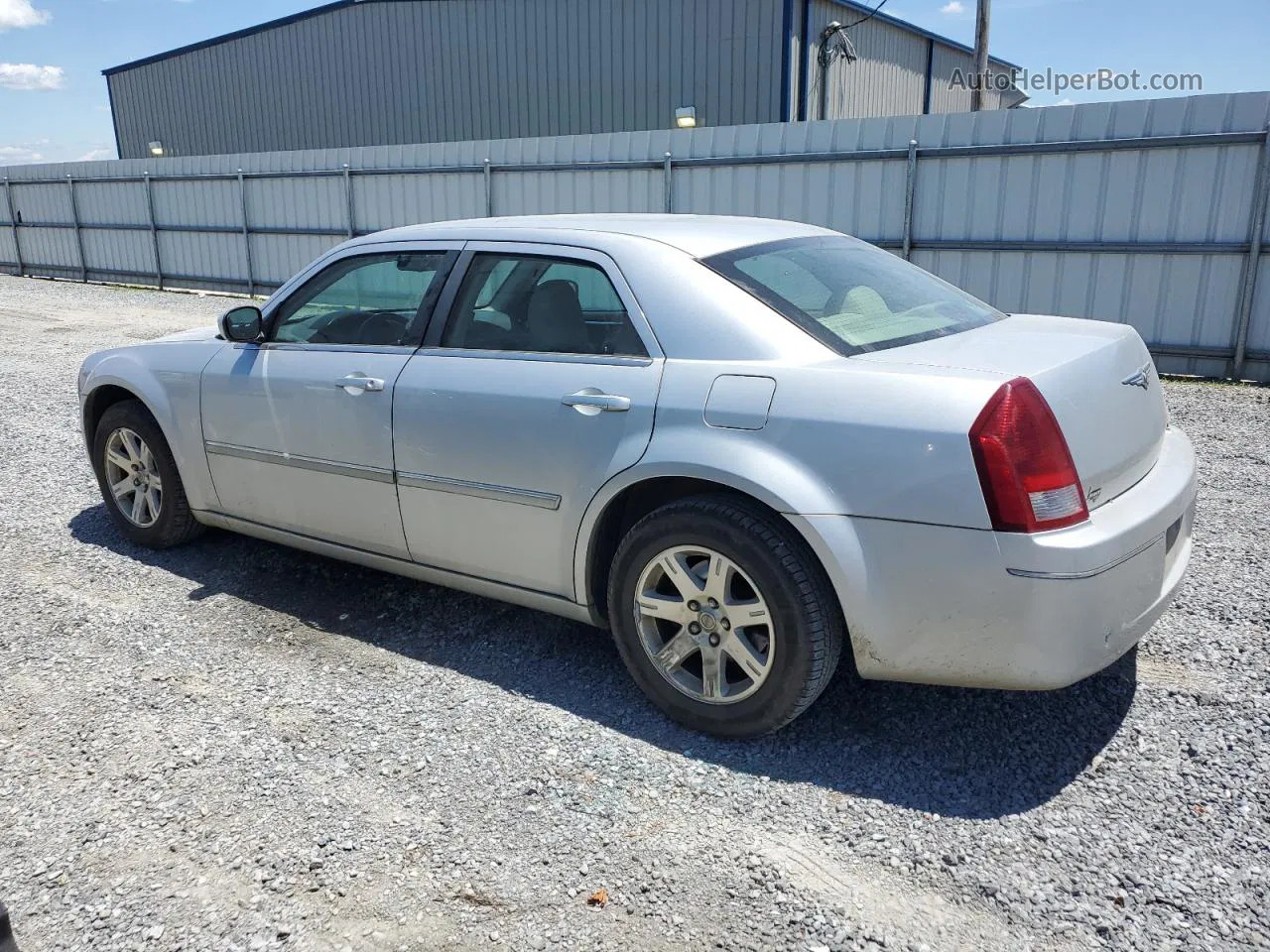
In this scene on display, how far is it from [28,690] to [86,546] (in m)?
1.66

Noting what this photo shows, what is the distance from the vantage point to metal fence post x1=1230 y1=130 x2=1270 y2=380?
884 centimetres

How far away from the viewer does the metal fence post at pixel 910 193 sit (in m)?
10.5

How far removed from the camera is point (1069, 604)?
261 centimetres

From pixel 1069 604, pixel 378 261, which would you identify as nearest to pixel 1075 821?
pixel 1069 604

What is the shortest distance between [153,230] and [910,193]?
50.8ft

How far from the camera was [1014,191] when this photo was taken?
33.0 ft

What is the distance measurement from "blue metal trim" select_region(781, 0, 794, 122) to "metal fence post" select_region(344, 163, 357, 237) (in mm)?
7671

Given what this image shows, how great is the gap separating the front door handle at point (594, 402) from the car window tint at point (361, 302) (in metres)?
0.87

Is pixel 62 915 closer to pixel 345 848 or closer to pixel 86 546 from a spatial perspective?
pixel 345 848

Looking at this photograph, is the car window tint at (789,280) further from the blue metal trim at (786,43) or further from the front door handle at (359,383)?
the blue metal trim at (786,43)

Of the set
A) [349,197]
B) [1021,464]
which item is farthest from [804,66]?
[1021,464]

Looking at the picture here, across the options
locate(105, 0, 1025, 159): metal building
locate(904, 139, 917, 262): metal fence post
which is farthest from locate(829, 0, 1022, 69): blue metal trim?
locate(904, 139, 917, 262): metal fence post

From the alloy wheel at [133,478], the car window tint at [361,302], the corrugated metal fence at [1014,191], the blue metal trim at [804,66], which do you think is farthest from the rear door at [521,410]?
the blue metal trim at [804,66]

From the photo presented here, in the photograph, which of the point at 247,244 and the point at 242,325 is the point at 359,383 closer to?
the point at 242,325
